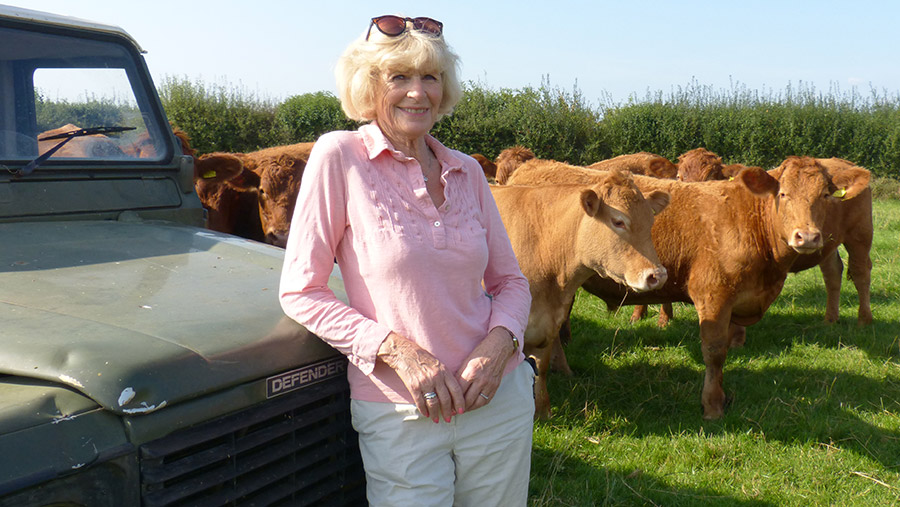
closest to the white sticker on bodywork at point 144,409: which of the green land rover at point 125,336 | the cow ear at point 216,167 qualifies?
the green land rover at point 125,336

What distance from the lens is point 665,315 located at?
7594 millimetres

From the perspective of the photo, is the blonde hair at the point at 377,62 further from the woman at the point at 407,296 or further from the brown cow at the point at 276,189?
the brown cow at the point at 276,189

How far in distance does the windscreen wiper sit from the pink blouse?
1297mm

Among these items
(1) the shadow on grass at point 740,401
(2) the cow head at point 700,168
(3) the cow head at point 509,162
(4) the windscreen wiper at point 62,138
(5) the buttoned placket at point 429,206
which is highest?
(4) the windscreen wiper at point 62,138

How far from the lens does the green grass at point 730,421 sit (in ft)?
13.7

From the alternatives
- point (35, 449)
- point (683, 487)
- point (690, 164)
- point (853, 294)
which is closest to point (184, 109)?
point (690, 164)

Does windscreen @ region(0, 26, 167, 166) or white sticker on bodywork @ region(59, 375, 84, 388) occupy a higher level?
windscreen @ region(0, 26, 167, 166)

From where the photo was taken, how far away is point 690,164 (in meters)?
9.94

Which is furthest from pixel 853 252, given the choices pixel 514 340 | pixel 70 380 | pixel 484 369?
pixel 70 380

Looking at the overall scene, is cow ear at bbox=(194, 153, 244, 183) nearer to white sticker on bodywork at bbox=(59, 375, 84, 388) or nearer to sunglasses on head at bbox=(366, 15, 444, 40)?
sunglasses on head at bbox=(366, 15, 444, 40)

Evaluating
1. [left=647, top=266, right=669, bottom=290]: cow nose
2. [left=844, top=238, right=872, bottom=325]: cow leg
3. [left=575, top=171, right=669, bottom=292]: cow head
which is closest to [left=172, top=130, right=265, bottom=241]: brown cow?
[left=575, top=171, right=669, bottom=292]: cow head

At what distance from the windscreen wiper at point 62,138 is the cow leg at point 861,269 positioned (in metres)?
7.34

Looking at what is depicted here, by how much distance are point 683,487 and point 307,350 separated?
116 inches

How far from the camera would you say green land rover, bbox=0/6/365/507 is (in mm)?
1579
